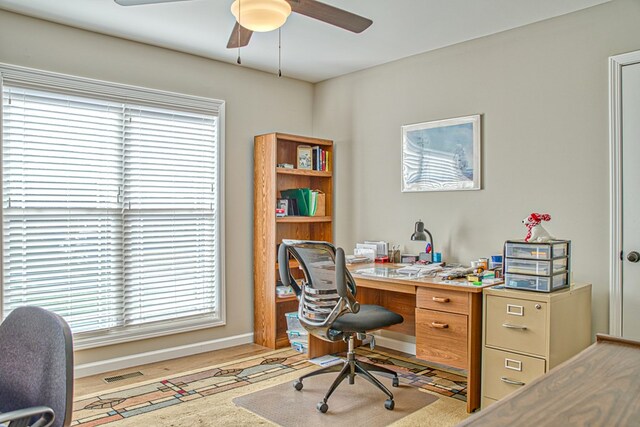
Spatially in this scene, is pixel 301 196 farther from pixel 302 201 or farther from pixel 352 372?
pixel 352 372

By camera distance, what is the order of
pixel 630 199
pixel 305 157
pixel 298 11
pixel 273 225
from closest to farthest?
pixel 298 11 → pixel 630 199 → pixel 273 225 → pixel 305 157

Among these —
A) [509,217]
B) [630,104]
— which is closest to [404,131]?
[509,217]

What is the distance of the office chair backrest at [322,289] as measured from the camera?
117 inches

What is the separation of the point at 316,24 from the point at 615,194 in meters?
2.20

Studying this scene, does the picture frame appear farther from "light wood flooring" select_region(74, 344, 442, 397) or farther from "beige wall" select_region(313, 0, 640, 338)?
"light wood flooring" select_region(74, 344, 442, 397)

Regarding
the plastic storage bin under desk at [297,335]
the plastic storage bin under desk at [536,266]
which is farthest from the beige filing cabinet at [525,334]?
the plastic storage bin under desk at [297,335]

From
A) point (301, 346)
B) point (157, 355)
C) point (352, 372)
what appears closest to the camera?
point (352, 372)

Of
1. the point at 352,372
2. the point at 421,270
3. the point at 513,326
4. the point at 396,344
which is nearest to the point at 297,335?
the point at 396,344

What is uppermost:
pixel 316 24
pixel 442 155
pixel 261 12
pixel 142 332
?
pixel 316 24

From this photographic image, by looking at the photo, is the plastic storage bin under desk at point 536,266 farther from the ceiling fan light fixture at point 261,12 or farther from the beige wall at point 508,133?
the ceiling fan light fixture at point 261,12

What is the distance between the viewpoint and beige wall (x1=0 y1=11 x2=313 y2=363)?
334cm

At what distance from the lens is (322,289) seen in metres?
3.05

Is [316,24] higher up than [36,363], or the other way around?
[316,24]

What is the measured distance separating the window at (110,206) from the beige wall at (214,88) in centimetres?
11
